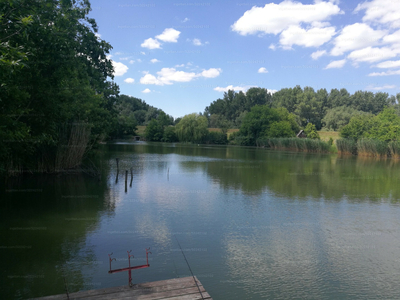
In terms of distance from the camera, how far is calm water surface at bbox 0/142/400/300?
6773 mm

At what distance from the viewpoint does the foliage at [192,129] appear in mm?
76938

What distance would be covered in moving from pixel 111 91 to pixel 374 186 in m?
21.6

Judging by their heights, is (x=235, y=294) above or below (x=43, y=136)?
below

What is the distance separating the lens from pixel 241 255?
8.22 m

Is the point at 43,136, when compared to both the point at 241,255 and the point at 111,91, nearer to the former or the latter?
the point at 241,255

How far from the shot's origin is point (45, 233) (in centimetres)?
940

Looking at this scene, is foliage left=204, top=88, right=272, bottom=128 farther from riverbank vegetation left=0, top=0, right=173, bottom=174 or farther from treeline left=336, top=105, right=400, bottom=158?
riverbank vegetation left=0, top=0, right=173, bottom=174

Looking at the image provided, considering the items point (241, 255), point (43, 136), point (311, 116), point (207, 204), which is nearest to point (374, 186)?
point (207, 204)

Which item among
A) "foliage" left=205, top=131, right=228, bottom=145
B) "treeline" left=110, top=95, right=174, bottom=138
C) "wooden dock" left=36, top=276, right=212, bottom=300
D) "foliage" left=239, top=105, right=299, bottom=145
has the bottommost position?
"wooden dock" left=36, top=276, right=212, bottom=300

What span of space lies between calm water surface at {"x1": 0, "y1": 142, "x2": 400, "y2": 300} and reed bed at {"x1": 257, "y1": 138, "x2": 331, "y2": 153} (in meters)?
38.9

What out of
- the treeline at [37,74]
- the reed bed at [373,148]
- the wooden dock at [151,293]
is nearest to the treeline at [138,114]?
the reed bed at [373,148]

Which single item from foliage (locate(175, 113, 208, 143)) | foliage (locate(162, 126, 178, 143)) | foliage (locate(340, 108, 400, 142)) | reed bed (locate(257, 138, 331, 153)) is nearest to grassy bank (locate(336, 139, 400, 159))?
foliage (locate(340, 108, 400, 142))

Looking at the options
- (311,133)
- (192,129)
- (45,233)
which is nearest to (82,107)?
(45,233)

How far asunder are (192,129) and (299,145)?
28196 millimetres
